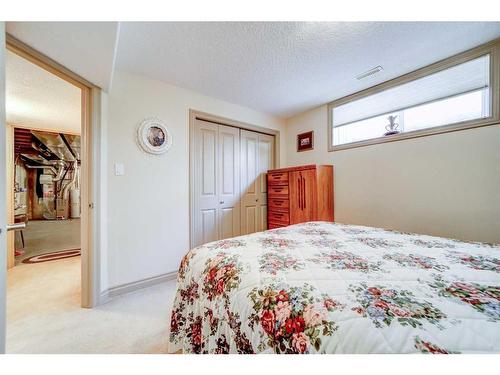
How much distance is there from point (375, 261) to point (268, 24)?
1747 mm

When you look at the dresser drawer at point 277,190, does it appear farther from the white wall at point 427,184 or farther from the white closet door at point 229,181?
the white wall at point 427,184

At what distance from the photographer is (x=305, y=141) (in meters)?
3.29

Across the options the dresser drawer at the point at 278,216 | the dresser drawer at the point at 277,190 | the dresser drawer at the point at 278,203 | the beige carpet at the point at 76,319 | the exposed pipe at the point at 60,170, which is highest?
the exposed pipe at the point at 60,170

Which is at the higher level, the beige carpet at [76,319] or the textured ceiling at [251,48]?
the textured ceiling at [251,48]

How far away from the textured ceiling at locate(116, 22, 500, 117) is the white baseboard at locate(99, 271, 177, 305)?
222 centimetres

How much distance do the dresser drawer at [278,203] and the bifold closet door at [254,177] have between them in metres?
0.19

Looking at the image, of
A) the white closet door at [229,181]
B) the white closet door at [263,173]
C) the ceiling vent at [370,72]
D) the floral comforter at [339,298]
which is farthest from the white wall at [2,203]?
the white closet door at [263,173]

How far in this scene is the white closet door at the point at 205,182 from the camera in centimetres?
269

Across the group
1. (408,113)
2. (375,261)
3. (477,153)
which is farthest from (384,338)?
(408,113)

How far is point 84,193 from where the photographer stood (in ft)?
6.13

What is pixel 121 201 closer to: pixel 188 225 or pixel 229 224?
pixel 188 225

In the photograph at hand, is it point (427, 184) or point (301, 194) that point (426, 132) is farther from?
point (301, 194)

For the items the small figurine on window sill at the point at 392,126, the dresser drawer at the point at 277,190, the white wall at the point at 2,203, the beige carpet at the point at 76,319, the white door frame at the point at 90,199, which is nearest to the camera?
the white wall at the point at 2,203

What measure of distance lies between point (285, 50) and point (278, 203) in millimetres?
2026
